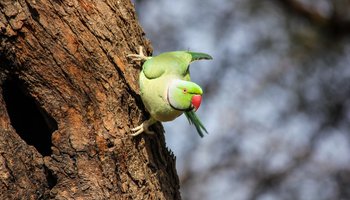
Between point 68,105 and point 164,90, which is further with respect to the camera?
point 164,90

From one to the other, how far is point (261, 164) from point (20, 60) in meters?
6.57

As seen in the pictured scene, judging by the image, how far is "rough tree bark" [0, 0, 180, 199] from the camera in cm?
292

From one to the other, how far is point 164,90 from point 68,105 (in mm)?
482

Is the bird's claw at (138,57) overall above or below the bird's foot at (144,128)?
above

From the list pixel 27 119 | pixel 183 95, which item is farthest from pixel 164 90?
pixel 27 119

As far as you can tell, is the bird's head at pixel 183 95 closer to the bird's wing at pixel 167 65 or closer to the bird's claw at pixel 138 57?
the bird's wing at pixel 167 65

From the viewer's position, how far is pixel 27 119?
3189mm

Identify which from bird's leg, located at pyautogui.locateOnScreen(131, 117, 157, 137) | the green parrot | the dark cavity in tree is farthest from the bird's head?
the dark cavity in tree

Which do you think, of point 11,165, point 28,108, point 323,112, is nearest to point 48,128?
point 28,108

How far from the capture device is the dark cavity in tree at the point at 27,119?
3.11m

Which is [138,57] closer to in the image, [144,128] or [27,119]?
[144,128]

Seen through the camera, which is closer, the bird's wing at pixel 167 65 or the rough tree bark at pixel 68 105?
the rough tree bark at pixel 68 105

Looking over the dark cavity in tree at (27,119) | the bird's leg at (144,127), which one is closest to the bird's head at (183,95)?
the bird's leg at (144,127)

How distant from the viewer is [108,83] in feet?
10.1
